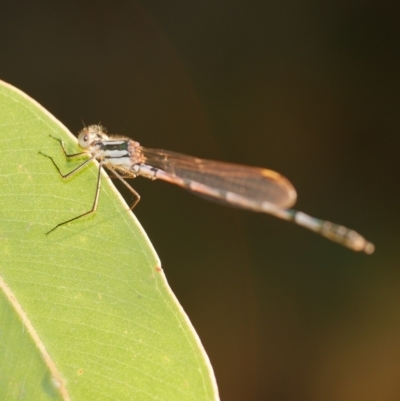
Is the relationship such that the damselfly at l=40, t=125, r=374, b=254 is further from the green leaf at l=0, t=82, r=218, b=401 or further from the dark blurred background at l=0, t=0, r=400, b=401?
the dark blurred background at l=0, t=0, r=400, b=401

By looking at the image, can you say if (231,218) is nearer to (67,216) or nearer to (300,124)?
(300,124)

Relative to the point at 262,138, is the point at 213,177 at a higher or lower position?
lower

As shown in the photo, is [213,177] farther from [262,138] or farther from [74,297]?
[262,138]

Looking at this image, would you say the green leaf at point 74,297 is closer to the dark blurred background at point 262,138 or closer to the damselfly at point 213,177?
the damselfly at point 213,177

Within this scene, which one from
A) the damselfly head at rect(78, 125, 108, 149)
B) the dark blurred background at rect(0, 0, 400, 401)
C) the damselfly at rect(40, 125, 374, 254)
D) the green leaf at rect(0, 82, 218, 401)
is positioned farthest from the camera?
the dark blurred background at rect(0, 0, 400, 401)

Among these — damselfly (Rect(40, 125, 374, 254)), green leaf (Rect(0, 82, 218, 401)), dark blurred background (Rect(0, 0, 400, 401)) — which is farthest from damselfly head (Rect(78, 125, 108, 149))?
dark blurred background (Rect(0, 0, 400, 401))

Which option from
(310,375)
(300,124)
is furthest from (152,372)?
(300,124)

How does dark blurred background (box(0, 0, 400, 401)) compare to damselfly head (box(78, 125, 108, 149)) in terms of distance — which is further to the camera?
dark blurred background (box(0, 0, 400, 401))

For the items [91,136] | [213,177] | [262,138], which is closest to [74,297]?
[91,136]
